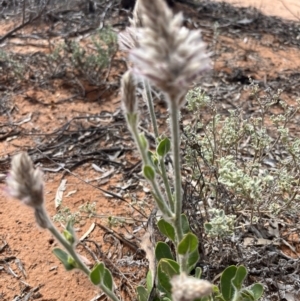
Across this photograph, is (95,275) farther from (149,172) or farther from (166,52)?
(166,52)

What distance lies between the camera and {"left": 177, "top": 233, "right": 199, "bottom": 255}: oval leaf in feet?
5.61

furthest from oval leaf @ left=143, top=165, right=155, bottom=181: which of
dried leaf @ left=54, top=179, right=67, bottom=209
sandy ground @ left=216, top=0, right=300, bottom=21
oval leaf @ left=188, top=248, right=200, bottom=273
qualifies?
sandy ground @ left=216, top=0, right=300, bottom=21

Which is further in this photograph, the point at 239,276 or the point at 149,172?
the point at 239,276

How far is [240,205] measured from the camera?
2793 mm

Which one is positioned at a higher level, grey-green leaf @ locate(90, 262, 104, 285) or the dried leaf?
grey-green leaf @ locate(90, 262, 104, 285)

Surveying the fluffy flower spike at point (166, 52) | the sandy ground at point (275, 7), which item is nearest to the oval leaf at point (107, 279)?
the fluffy flower spike at point (166, 52)

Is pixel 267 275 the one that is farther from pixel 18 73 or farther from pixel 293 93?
pixel 18 73

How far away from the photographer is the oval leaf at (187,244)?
5.61 ft

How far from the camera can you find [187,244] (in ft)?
5.65

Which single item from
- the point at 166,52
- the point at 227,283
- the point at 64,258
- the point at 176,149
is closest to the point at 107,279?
the point at 64,258

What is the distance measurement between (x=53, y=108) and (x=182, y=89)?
4104 millimetres

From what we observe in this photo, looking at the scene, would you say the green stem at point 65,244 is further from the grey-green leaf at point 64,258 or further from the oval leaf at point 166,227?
the oval leaf at point 166,227

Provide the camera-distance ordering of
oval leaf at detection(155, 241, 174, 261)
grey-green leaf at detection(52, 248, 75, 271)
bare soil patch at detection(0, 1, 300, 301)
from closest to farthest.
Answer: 1. grey-green leaf at detection(52, 248, 75, 271)
2. oval leaf at detection(155, 241, 174, 261)
3. bare soil patch at detection(0, 1, 300, 301)

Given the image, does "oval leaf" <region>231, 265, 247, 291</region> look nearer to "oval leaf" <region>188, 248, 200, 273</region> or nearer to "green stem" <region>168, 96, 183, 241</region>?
"oval leaf" <region>188, 248, 200, 273</region>
